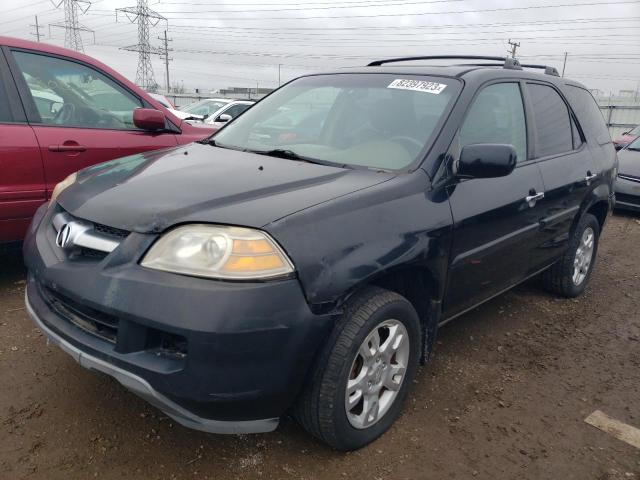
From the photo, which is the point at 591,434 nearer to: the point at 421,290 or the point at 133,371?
the point at 421,290

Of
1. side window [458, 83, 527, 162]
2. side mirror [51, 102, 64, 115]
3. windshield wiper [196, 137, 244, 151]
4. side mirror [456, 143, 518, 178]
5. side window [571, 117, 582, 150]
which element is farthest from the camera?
side window [571, 117, 582, 150]

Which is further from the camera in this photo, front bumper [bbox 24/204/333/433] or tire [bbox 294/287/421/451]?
tire [bbox 294/287/421/451]

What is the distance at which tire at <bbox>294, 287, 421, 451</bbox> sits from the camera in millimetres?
2091

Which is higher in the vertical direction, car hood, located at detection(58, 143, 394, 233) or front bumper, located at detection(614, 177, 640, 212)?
car hood, located at detection(58, 143, 394, 233)

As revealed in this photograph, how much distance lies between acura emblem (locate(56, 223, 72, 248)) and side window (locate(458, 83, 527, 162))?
6.22 ft

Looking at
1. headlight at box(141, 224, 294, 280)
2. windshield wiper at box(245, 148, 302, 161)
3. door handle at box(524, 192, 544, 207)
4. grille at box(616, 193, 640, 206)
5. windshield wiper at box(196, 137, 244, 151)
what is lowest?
grille at box(616, 193, 640, 206)

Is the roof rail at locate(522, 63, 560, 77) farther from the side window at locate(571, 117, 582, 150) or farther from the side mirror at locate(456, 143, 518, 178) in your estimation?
the side mirror at locate(456, 143, 518, 178)

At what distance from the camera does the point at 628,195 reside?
799 cm

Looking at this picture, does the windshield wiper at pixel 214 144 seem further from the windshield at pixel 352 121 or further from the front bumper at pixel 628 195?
the front bumper at pixel 628 195

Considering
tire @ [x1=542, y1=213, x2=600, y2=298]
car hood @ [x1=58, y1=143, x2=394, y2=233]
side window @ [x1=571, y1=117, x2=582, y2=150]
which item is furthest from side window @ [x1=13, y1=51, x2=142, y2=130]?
tire @ [x1=542, y1=213, x2=600, y2=298]

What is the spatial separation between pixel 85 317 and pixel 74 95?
2.49 meters

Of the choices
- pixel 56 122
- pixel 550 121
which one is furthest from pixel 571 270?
pixel 56 122

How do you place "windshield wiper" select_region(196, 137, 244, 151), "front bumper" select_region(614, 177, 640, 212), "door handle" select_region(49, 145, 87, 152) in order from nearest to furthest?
"windshield wiper" select_region(196, 137, 244, 151)
"door handle" select_region(49, 145, 87, 152)
"front bumper" select_region(614, 177, 640, 212)

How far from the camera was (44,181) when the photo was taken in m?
3.67
